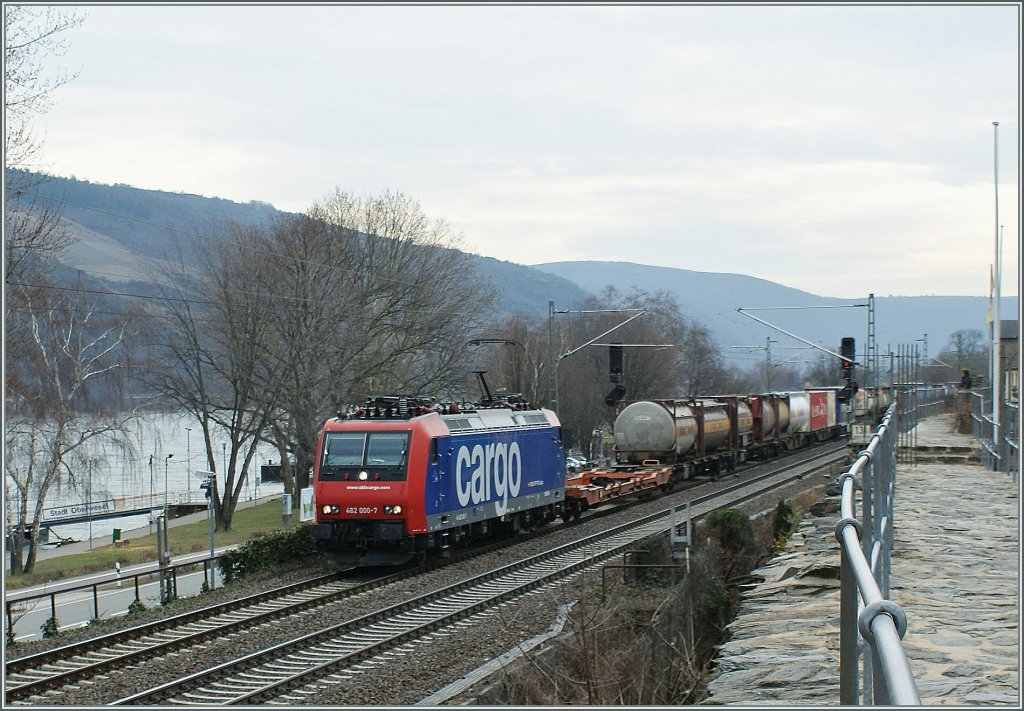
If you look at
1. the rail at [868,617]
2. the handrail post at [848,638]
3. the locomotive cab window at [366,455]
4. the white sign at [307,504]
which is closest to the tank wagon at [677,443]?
the white sign at [307,504]

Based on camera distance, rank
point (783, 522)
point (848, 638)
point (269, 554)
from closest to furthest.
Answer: point (848, 638) < point (269, 554) < point (783, 522)

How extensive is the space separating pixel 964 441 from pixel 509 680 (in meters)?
19.9

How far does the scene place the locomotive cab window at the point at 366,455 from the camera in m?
19.8

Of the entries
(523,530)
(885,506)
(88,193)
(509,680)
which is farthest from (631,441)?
(88,193)

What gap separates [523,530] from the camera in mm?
27000

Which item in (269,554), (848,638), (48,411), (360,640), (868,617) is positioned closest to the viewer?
(868,617)

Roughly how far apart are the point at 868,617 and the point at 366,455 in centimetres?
1825

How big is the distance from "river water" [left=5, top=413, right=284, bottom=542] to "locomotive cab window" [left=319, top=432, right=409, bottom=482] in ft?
29.5

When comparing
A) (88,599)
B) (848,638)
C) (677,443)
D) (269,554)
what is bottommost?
(88,599)

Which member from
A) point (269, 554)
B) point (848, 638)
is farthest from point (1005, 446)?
point (848, 638)

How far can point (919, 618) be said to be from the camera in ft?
24.5

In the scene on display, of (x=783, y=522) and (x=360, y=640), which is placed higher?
(x=783, y=522)

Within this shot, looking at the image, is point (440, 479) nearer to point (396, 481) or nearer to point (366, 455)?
point (396, 481)

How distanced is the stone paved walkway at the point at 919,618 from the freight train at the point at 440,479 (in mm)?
8292
